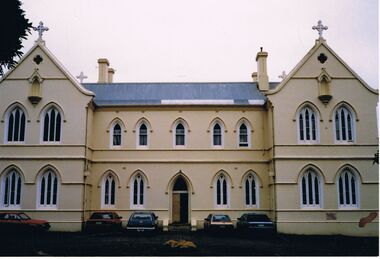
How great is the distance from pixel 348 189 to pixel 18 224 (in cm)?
2091

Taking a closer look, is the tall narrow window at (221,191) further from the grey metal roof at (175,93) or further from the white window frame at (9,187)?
the white window frame at (9,187)

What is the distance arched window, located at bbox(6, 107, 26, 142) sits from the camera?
2930 cm

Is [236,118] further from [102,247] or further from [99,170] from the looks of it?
[102,247]

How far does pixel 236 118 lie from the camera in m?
31.0

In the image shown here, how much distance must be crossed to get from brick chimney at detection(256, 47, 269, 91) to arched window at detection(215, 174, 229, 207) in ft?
26.0

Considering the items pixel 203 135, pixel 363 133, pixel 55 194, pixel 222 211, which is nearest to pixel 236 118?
pixel 203 135

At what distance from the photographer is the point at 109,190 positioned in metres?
30.5

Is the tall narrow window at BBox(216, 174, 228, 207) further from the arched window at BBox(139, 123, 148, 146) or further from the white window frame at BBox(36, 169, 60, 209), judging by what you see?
the white window frame at BBox(36, 169, 60, 209)

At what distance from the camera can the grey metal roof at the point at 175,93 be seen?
31.4m

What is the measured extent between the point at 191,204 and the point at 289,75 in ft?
36.2

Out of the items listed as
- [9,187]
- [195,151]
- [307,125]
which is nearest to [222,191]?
[195,151]

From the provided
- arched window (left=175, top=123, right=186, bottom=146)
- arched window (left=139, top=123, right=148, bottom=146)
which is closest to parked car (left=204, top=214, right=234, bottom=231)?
arched window (left=175, top=123, right=186, bottom=146)

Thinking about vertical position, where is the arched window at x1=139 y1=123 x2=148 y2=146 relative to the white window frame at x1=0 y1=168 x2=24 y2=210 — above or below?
above

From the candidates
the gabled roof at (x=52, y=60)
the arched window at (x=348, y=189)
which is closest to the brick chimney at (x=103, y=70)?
the gabled roof at (x=52, y=60)
